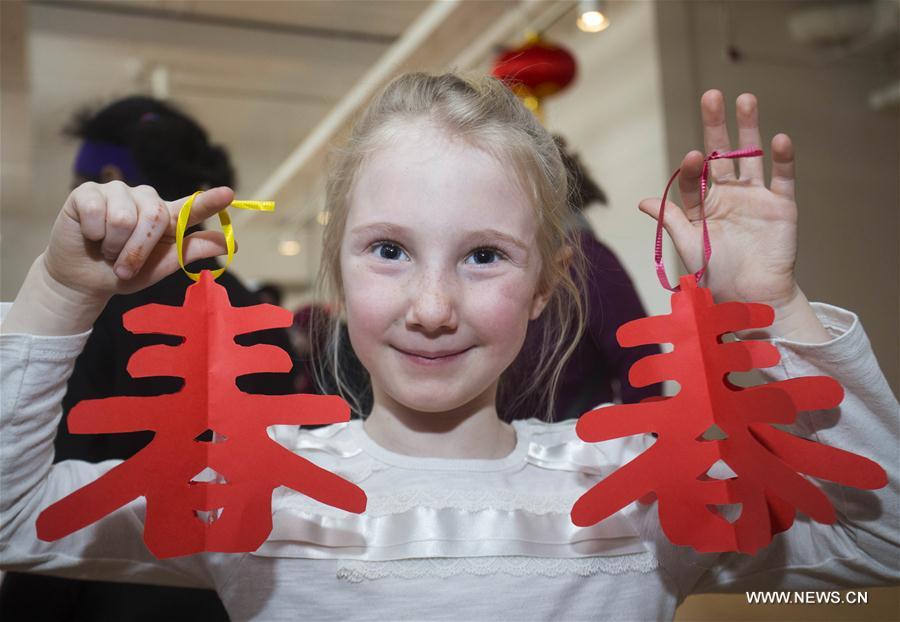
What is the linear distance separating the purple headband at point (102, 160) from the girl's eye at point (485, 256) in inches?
31.1

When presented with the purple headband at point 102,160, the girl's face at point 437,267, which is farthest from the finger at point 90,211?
the purple headband at point 102,160

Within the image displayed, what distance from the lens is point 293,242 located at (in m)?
5.44

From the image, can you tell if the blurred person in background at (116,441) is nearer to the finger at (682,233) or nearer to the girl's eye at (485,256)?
the girl's eye at (485,256)

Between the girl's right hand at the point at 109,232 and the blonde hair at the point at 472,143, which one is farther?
the blonde hair at the point at 472,143

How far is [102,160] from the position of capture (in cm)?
137

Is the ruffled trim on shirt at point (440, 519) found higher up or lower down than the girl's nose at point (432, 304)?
lower down

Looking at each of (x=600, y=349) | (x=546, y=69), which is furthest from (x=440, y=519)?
(x=546, y=69)

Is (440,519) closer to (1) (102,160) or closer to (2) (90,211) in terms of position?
(2) (90,211)

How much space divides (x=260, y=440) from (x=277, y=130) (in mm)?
4552

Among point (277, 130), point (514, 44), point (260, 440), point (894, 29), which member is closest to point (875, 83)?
point (894, 29)

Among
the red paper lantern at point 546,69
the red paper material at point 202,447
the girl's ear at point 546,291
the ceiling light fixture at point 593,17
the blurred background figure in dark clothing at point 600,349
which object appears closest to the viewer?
the red paper material at point 202,447

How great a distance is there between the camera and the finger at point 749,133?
765mm

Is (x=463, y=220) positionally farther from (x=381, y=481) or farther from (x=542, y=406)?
(x=542, y=406)

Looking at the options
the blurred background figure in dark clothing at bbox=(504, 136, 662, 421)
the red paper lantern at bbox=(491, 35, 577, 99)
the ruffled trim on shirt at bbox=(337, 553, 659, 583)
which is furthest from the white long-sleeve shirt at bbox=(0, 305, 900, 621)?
the red paper lantern at bbox=(491, 35, 577, 99)
